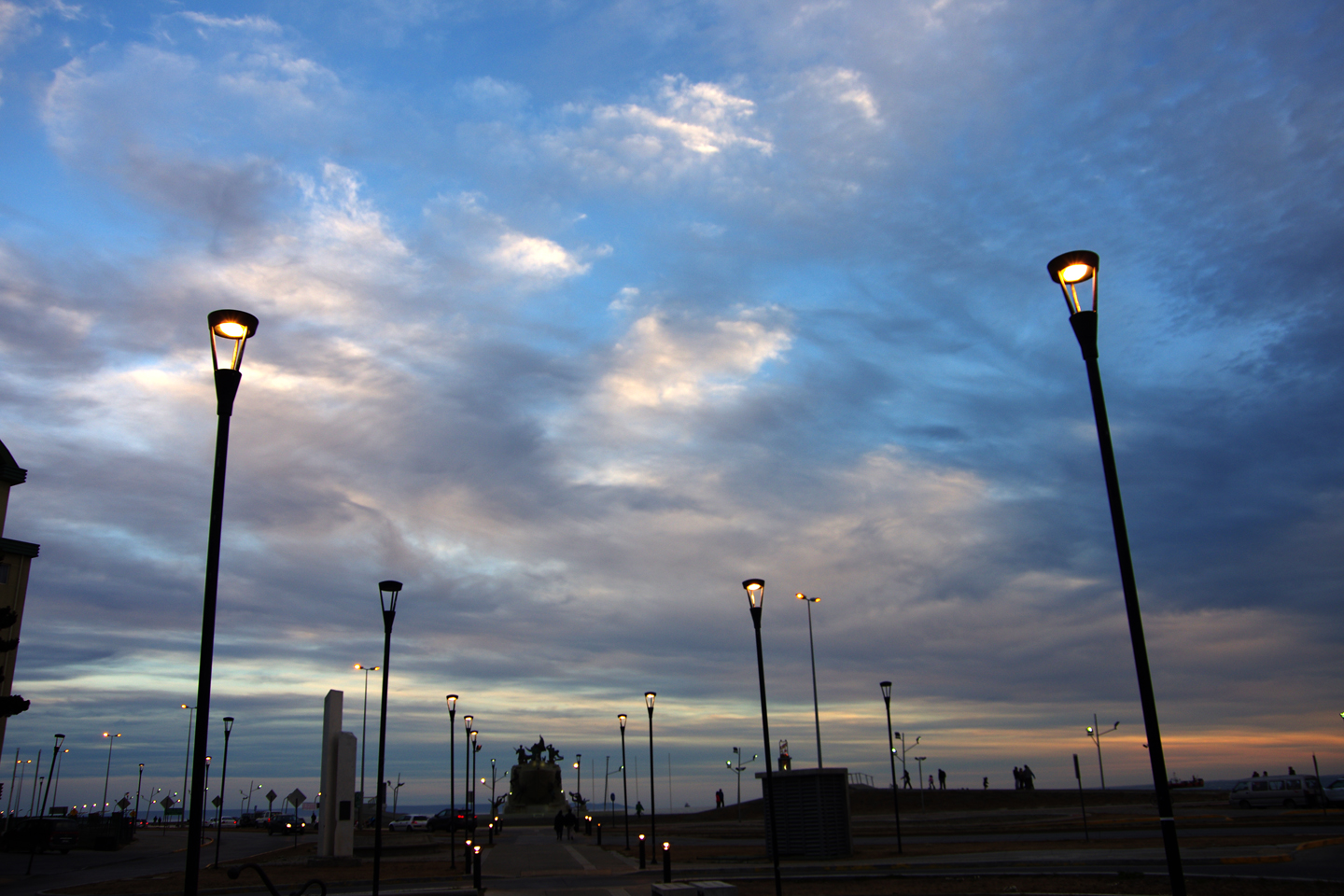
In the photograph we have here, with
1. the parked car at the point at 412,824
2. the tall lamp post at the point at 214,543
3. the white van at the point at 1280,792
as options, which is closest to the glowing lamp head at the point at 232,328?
the tall lamp post at the point at 214,543

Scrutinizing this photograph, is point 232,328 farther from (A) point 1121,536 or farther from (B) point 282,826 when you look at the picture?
(B) point 282,826

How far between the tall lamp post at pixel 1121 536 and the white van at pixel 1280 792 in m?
50.5

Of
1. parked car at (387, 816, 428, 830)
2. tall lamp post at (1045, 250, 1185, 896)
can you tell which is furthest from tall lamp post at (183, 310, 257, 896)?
parked car at (387, 816, 428, 830)

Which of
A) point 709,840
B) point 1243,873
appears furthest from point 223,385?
point 709,840

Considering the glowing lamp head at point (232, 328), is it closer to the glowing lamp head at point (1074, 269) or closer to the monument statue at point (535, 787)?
the glowing lamp head at point (1074, 269)

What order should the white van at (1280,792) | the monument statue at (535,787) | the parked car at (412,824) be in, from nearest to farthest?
1. the white van at (1280,792)
2. the parked car at (412,824)
3. the monument statue at (535,787)

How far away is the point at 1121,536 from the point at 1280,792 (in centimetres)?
5449

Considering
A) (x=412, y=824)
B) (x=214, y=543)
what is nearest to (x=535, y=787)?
(x=412, y=824)

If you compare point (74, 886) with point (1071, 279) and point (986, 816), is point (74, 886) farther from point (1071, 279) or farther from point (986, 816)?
point (986, 816)

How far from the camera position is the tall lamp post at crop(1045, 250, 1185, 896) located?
7791 millimetres

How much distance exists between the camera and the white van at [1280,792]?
4762 centimetres

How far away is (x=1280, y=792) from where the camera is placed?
49.9 meters

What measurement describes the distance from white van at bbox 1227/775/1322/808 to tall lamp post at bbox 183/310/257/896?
56187mm

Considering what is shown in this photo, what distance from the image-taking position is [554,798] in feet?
292
